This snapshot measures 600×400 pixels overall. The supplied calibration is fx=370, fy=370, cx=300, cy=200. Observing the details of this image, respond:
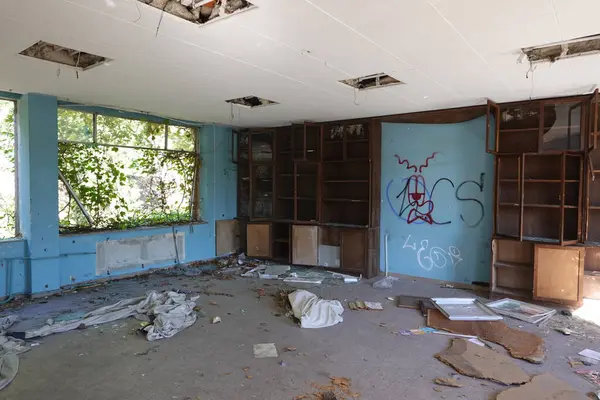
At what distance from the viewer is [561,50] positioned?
3229mm

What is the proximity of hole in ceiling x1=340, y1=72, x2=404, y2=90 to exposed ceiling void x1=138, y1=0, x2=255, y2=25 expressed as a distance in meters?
1.89

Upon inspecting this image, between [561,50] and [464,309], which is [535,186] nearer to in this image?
[464,309]

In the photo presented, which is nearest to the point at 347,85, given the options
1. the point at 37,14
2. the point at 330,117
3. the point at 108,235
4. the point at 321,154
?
the point at 330,117

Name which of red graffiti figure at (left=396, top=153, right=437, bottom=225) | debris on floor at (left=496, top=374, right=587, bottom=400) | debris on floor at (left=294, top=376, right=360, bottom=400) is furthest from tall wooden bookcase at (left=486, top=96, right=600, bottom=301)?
debris on floor at (left=294, top=376, right=360, bottom=400)

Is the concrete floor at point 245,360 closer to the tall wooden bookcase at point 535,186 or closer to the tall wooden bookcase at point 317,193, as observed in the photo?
the tall wooden bookcase at point 535,186

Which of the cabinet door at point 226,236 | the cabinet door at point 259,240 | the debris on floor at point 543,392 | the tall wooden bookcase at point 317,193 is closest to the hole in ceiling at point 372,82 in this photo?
the tall wooden bookcase at point 317,193

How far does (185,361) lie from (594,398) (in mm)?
3105

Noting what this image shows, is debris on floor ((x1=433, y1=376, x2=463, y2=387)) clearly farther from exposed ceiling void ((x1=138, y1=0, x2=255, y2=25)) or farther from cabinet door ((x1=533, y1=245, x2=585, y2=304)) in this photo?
exposed ceiling void ((x1=138, y1=0, x2=255, y2=25))

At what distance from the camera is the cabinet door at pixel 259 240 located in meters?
7.07

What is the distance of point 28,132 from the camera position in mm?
4699

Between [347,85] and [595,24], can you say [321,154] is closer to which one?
[347,85]

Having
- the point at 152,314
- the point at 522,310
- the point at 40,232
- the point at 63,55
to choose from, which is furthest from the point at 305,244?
the point at 63,55

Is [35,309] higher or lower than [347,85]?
lower

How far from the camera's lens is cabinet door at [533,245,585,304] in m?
4.27
